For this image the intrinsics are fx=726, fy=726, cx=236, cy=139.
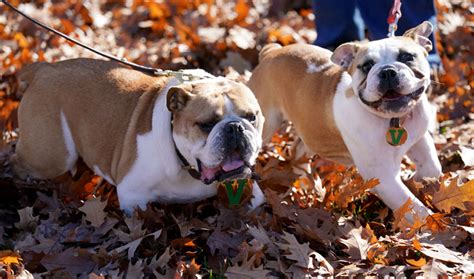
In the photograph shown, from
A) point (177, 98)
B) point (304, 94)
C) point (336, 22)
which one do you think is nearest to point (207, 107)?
point (177, 98)

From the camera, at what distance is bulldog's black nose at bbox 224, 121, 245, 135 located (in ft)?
12.8

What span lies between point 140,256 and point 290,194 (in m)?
1.13

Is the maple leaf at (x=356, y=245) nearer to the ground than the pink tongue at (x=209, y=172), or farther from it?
nearer to the ground

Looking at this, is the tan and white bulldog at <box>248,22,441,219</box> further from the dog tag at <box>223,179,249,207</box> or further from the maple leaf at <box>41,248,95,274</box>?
the maple leaf at <box>41,248,95,274</box>

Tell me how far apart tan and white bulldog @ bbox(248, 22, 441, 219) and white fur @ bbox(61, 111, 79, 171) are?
54.3 inches

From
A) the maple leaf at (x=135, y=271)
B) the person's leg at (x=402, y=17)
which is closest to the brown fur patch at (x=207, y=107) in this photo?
the maple leaf at (x=135, y=271)

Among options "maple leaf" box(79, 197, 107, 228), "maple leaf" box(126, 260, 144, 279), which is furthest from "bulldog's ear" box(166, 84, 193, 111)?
"maple leaf" box(126, 260, 144, 279)

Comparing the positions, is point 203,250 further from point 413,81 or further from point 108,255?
point 413,81

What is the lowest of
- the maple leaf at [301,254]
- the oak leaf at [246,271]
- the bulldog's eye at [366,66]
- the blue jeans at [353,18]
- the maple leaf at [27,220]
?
the maple leaf at [27,220]

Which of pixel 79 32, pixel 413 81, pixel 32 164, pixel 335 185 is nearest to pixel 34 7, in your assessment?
pixel 79 32

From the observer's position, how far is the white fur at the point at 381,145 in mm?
4410

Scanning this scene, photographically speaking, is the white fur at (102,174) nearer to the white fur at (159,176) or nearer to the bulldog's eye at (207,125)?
the white fur at (159,176)

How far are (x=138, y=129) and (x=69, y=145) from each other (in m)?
0.76

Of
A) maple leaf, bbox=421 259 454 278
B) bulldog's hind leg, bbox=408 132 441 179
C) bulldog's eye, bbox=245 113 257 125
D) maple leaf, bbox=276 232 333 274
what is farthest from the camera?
bulldog's hind leg, bbox=408 132 441 179
